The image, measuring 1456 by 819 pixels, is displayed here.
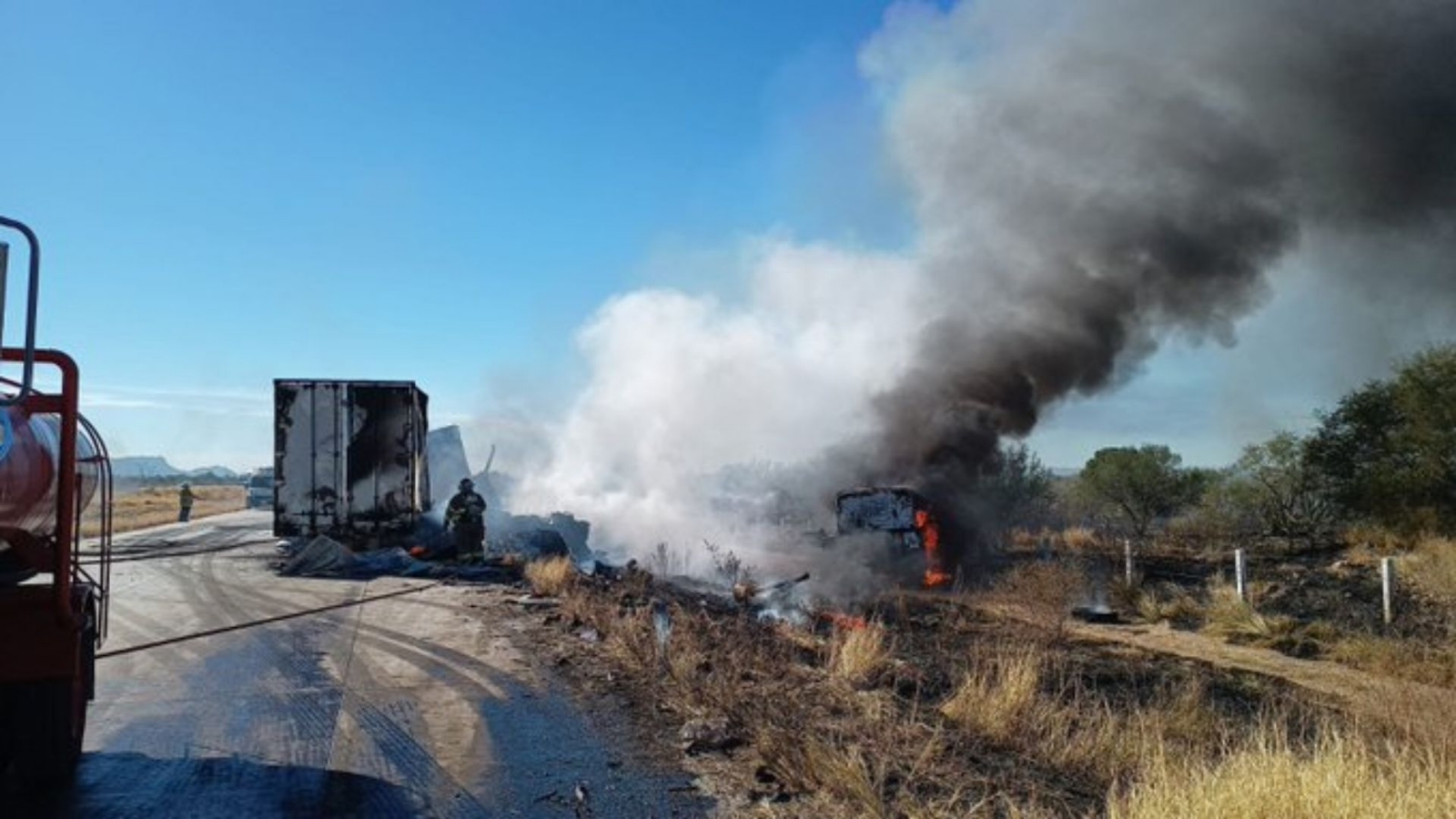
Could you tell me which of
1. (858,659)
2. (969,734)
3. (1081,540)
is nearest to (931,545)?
(1081,540)

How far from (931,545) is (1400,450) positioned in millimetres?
10945

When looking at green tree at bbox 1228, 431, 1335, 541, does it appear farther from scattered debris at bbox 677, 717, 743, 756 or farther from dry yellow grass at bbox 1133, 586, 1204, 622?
scattered debris at bbox 677, 717, 743, 756

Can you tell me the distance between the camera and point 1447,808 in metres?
3.57

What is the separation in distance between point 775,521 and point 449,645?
18.4 meters

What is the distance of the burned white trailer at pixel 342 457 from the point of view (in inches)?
682

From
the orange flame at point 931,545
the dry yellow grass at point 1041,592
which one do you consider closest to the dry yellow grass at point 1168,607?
the dry yellow grass at point 1041,592

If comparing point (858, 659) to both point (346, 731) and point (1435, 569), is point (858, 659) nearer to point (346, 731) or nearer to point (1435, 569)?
point (346, 731)

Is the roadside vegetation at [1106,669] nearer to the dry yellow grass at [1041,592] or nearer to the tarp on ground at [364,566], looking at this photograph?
the dry yellow grass at [1041,592]

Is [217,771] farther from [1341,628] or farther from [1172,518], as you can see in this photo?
[1172,518]

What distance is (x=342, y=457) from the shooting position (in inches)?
684

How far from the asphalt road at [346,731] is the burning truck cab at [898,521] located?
10858 mm

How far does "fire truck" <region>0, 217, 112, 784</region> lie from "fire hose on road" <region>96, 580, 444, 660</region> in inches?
164

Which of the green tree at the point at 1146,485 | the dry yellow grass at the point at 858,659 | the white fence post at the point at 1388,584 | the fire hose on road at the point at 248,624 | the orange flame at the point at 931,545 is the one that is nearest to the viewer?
the dry yellow grass at the point at 858,659

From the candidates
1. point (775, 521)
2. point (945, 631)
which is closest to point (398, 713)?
point (945, 631)
